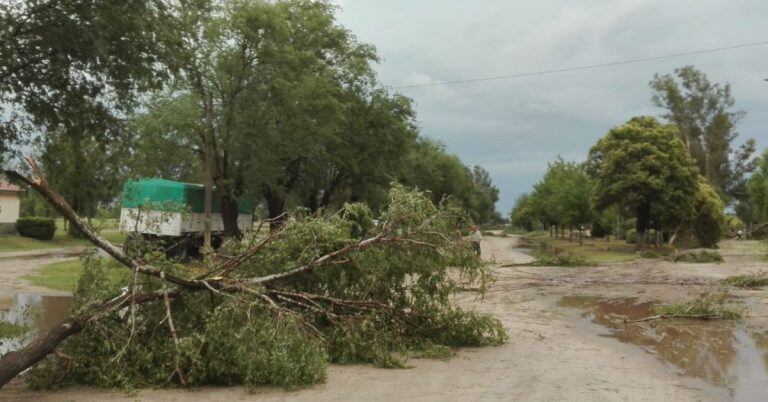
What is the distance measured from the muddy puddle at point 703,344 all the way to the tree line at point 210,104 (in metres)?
3.94

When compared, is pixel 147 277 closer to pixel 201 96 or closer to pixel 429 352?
pixel 429 352

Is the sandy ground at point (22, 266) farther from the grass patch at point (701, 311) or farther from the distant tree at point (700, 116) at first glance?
the distant tree at point (700, 116)

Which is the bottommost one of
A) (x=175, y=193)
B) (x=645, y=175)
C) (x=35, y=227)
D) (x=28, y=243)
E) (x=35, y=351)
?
(x=28, y=243)

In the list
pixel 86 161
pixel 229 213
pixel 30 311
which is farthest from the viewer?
pixel 229 213

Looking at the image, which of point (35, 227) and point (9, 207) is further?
point (9, 207)

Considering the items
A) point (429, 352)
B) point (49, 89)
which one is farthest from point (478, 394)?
point (49, 89)

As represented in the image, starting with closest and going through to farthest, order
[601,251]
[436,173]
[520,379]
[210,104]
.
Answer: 1. [520,379]
2. [210,104]
3. [601,251]
4. [436,173]

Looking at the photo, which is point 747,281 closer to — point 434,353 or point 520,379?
point 434,353

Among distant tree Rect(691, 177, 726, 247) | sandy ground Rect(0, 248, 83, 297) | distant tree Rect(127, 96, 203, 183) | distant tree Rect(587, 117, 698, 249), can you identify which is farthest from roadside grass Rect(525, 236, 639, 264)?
sandy ground Rect(0, 248, 83, 297)

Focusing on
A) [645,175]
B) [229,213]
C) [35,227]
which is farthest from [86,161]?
[645,175]

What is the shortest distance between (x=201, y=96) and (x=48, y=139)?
15286mm

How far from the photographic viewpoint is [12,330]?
397 inches

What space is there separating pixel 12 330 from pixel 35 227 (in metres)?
31.6

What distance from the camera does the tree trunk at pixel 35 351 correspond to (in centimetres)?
659
